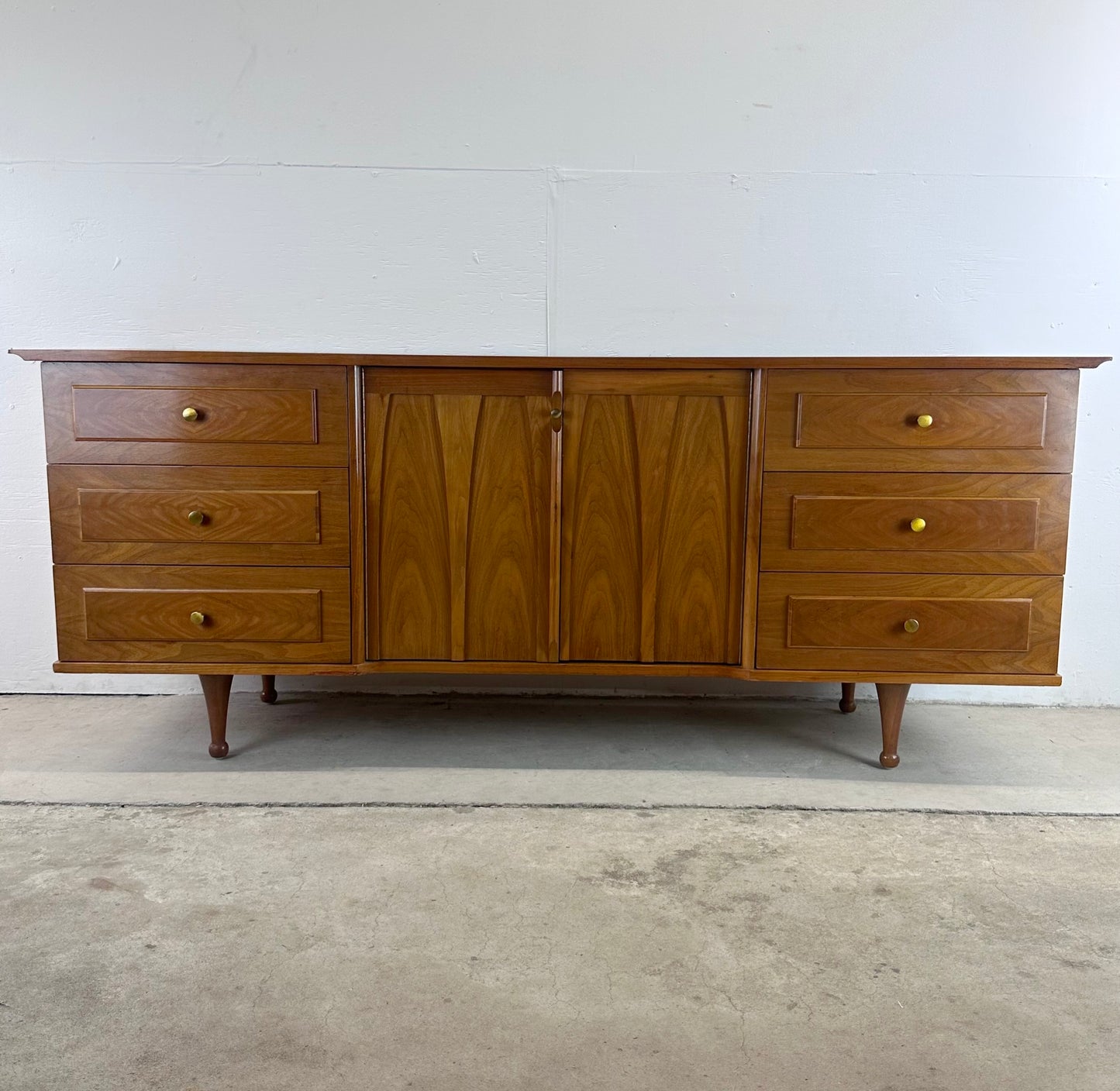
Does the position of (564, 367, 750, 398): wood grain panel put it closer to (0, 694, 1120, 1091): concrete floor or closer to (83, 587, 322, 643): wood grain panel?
(83, 587, 322, 643): wood grain panel

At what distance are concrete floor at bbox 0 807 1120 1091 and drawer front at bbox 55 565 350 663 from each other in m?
0.36

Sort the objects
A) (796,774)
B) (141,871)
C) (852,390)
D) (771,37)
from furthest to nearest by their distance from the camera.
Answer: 1. (771,37)
2. (796,774)
3. (852,390)
4. (141,871)

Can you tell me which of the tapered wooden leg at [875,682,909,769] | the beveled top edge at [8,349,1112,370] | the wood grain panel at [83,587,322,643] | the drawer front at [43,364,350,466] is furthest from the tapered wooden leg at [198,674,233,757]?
the tapered wooden leg at [875,682,909,769]

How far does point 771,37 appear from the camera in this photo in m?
2.51

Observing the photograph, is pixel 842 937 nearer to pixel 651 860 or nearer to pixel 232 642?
pixel 651 860

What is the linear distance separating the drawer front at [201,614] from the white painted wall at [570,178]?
88 cm

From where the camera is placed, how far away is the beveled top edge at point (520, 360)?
1.91 m

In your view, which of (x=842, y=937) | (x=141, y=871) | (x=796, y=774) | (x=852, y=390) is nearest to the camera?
(x=842, y=937)

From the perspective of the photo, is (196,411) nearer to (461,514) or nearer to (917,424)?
(461,514)

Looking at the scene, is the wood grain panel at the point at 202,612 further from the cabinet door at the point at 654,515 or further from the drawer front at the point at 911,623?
the drawer front at the point at 911,623

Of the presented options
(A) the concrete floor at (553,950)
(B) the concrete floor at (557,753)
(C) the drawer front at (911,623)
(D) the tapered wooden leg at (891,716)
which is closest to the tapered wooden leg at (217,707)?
(B) the concrete floor at (557,753)

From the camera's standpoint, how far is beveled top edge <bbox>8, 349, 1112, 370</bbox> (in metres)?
1.91

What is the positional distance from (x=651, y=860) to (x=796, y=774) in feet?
1.99

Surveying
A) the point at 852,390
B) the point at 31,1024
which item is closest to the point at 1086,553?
the point at 852,390
